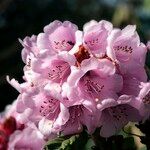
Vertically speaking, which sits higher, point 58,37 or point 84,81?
point 58,37

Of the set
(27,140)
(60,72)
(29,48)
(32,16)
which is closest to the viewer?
(60,72)

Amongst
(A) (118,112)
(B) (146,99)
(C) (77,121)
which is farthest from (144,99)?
(C) (77,121)

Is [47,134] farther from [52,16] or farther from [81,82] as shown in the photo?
[52,16]

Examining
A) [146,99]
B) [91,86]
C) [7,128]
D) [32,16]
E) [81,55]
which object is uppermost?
[81,55]

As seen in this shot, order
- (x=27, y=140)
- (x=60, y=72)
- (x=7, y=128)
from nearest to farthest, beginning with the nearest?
(x=60, y=72)
(x=27, y=140)
(x=7, y=128)

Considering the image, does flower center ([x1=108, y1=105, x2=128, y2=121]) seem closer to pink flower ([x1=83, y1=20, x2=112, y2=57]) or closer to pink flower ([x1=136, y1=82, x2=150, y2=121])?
pink flower ([x1=136, y1=82, x2=150, y2=121])

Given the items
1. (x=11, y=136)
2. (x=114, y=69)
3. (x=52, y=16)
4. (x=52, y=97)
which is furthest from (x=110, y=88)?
(x=52, y=16)

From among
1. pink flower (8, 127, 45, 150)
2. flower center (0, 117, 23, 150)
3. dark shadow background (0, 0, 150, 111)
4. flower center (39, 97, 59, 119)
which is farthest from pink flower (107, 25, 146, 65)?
dark shadow background (0, 0, 150, 111)

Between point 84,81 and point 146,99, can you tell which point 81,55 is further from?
point 146,99

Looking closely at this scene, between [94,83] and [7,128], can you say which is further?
[7,128]
